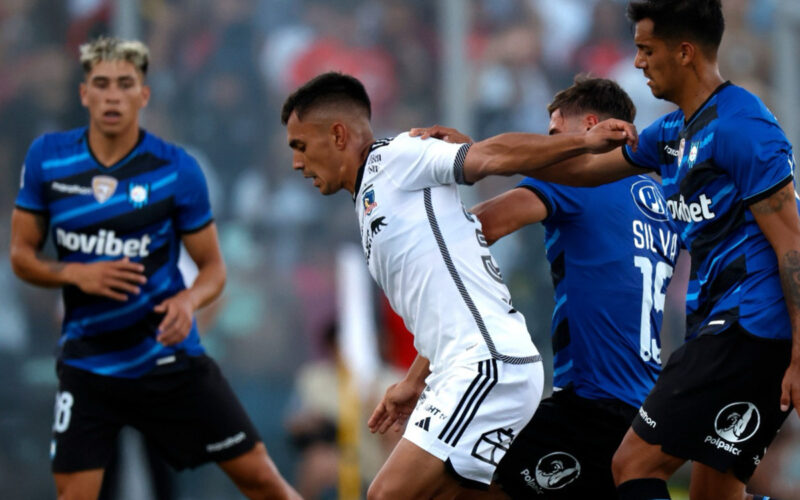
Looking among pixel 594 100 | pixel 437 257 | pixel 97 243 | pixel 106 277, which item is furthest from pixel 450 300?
pixel 97 243

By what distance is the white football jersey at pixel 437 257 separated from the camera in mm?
4328

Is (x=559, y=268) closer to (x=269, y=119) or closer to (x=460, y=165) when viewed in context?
(x=460, y=165)

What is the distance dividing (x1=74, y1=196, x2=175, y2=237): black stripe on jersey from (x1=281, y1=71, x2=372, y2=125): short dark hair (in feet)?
4.76

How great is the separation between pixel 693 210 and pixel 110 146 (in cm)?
315

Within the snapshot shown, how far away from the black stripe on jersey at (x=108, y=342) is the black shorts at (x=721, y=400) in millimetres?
2806

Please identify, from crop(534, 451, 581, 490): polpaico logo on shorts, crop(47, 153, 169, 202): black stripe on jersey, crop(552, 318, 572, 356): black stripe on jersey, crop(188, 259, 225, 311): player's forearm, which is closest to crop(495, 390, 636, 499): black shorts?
crop(534, 451, 581, 490): polpaico logo on shorts

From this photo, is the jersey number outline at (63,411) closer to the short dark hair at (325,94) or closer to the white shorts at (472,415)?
the short dark hair at (325,94)

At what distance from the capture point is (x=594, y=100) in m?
5.15

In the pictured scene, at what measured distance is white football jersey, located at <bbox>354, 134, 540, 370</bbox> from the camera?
14.2ft

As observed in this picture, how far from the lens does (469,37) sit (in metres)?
9.19

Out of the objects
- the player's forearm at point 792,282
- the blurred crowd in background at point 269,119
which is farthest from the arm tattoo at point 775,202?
the blurred crowd in background at point 269,119

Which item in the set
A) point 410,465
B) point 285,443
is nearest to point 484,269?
point 410,465

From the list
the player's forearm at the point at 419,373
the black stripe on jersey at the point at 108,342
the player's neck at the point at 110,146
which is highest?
the player's neck at the point at 110,146

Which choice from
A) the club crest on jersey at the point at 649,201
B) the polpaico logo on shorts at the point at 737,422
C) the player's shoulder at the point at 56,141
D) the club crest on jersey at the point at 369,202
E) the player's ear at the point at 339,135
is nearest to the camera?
the polpaico logo on shorts at the point at 737,422
